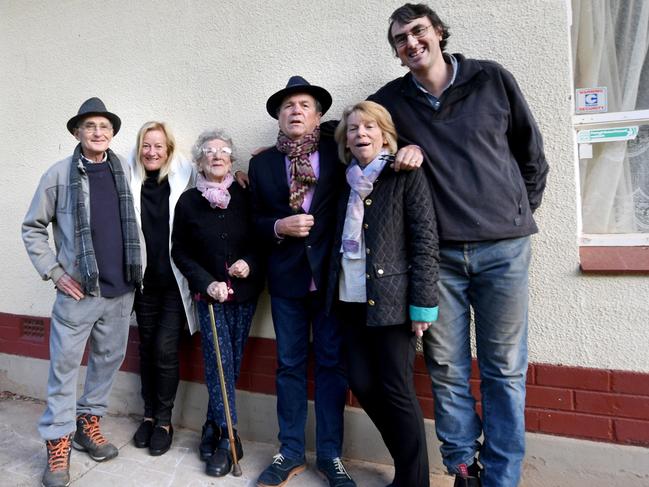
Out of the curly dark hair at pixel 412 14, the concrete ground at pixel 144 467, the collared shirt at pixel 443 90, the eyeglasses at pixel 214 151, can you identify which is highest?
the curly dark hair at pixel 412 14

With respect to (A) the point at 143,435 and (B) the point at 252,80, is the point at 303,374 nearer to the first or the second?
(A) the point at 143,435

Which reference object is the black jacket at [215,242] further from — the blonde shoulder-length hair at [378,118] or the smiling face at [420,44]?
the smiling face at [420,44]

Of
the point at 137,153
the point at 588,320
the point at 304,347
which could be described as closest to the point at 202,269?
the point at 304,347

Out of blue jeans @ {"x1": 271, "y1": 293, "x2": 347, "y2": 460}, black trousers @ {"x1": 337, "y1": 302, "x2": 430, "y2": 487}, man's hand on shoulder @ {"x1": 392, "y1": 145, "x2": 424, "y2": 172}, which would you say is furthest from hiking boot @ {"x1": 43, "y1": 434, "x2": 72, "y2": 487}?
man's hand on shoulder @ {"x1": 392, "y1": 145, "x2": 424, "y2": 172}

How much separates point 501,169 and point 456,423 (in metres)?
1.28

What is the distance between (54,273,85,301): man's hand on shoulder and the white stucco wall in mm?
1095

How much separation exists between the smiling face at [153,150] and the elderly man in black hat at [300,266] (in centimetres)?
70

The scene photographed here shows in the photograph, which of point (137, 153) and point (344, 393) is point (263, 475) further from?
point (137, 153)

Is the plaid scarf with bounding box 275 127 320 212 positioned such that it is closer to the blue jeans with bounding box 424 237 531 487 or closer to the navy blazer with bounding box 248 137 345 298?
the navy blazer with bounding box 248 137 345 298

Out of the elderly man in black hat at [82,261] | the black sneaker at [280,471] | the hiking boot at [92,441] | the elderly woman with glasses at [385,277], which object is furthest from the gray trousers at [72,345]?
the elderly woman with glasses at [385,277]

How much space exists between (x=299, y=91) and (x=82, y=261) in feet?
5.15

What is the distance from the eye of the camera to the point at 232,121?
2963 millimetres

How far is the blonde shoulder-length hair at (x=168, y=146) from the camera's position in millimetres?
2820

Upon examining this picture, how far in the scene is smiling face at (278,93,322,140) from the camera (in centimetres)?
241
